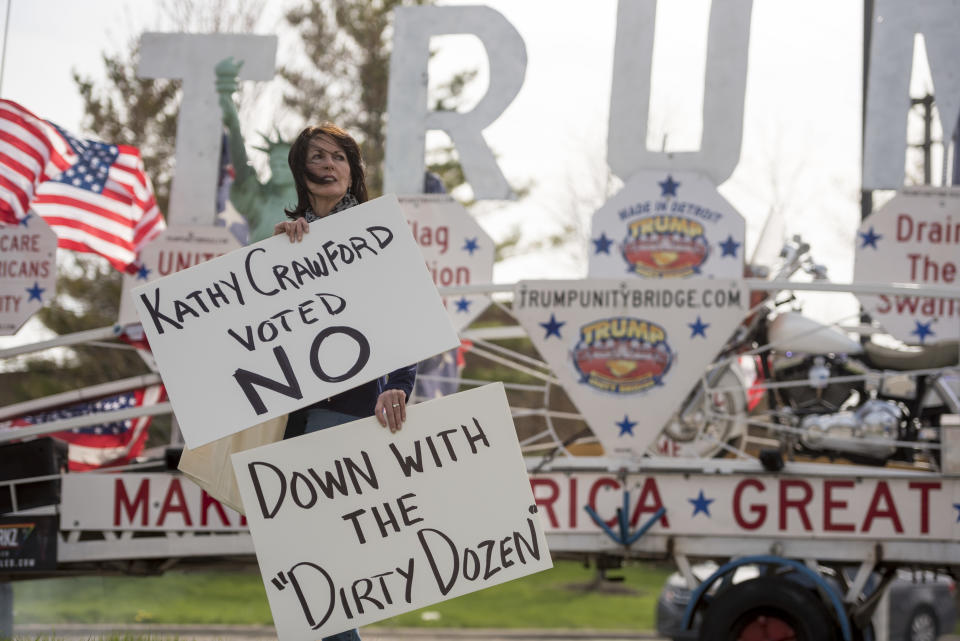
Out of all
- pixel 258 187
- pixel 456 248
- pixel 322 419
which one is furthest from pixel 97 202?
pixel 322 419

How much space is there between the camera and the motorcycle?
22.0 ft

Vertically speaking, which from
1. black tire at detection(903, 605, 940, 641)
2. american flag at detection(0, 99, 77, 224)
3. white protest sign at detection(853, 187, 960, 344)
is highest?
american flag at detection(0, 99, 77, 224)

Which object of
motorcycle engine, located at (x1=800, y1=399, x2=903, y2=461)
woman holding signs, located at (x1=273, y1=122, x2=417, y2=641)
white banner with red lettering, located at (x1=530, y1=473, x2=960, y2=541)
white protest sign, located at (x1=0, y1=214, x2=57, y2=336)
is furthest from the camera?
white protest sign, located at (x1=0, y1=214, x2=57, y2=336)

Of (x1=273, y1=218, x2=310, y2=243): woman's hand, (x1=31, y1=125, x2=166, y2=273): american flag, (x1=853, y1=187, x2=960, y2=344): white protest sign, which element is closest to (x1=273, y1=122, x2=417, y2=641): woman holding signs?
(x1=273, y1=218, x2=310, y2=243): woman's hand

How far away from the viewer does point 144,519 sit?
645 centimetres

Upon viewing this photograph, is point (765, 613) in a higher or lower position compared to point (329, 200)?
lower

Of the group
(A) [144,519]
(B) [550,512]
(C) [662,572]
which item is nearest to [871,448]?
(B) [550,512]

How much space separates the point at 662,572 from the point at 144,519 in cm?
1525

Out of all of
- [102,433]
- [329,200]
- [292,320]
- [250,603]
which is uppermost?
[329,200]

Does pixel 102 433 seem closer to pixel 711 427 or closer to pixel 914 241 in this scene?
pixel 711 427

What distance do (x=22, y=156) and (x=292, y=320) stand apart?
4.66 m

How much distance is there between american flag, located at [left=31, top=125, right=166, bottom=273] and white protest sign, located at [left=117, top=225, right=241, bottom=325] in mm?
173

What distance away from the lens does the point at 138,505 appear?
21.2 ft

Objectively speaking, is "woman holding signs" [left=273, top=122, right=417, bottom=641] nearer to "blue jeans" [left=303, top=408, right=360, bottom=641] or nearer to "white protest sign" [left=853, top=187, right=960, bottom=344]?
"blue jeans" [left=303, top=408, right=360, bottom=641]
